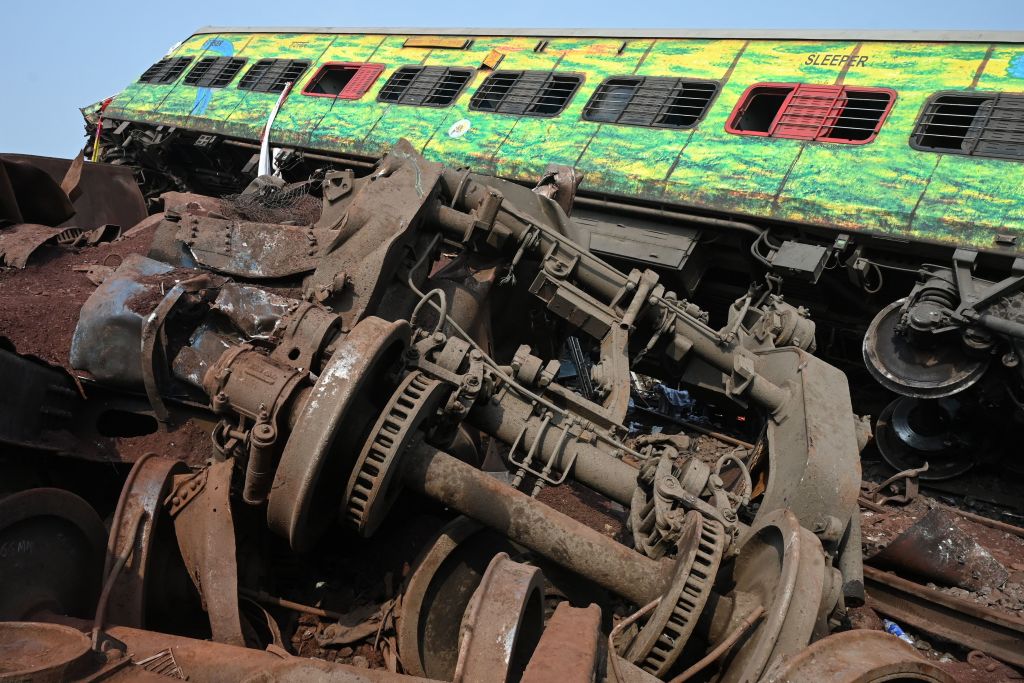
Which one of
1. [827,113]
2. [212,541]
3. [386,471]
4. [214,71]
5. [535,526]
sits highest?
[827,113]

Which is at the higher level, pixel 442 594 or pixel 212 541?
pixel 442 594

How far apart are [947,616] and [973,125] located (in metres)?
5.18

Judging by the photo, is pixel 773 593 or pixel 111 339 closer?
pixel 773 593

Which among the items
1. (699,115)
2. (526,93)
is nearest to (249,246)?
(699,115)

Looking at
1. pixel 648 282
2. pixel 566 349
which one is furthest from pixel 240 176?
pixel 648 282

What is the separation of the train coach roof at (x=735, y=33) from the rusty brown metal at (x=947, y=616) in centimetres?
617

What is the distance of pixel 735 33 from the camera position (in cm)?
987

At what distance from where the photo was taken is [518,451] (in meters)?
4.51

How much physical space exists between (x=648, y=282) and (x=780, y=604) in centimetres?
305

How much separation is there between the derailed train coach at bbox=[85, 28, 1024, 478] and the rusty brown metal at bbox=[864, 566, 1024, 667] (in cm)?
246

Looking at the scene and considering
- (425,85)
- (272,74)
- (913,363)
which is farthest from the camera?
(272,74)

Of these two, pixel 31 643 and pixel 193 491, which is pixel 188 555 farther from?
pixel 31 643

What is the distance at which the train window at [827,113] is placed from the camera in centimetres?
835

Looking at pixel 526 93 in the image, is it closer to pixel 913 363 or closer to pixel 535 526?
pixel 913 363
